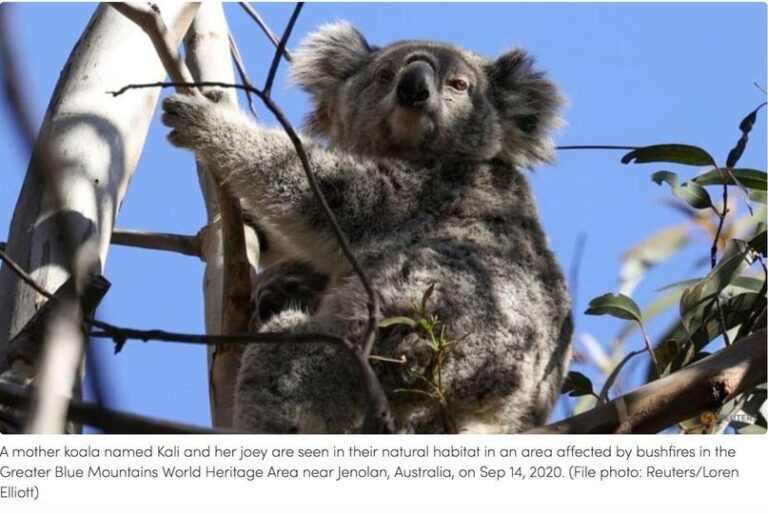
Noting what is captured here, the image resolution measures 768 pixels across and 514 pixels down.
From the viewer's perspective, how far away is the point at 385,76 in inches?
160

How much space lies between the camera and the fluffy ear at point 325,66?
435cm

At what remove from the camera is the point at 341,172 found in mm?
3445

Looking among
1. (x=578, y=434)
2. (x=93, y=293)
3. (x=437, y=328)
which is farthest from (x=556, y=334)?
(x=93, y=293)

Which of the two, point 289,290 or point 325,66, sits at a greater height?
point 325,66

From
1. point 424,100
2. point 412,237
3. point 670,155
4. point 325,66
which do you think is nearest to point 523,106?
point 424,100

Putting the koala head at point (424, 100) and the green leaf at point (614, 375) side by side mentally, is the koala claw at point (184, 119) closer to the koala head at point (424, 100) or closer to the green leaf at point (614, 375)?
the koala head at point (424, 100)

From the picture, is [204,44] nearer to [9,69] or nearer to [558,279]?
[558,279]

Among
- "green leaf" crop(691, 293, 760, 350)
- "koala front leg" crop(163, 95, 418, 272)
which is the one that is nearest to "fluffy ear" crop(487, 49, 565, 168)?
"koala front leg" crop(163, 95, 418, 272)

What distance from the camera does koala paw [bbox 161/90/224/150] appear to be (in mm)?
3281

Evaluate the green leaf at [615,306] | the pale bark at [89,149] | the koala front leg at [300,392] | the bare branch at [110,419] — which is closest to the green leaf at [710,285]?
the green leaf at [615,306]

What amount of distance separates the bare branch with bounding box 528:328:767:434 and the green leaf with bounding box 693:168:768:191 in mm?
759

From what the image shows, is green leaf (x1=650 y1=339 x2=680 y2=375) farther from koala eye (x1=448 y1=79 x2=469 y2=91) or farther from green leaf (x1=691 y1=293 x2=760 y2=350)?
koala eye (x1=448 y1=79 x2=469 y2=91)

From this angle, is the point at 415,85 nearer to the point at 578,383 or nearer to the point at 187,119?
the point at 187,119

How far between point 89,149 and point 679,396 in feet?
5.57
